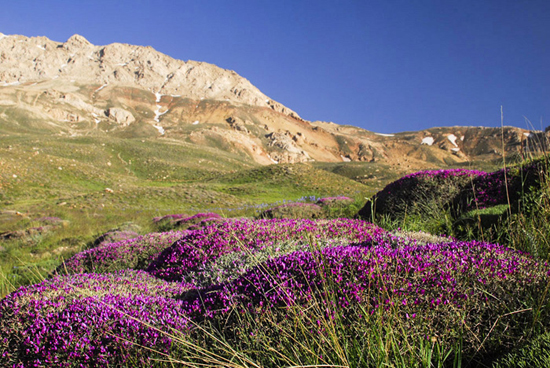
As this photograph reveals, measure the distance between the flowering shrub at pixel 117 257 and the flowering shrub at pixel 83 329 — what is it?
10.4 feet

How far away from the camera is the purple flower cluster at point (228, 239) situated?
5.37m

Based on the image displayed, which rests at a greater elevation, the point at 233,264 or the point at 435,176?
the point at 435,176

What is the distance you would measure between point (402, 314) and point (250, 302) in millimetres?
1295

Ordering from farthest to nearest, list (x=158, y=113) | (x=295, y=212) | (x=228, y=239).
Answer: (x=158, y=113) → (x=295, y=212) → (x=228, y=239)

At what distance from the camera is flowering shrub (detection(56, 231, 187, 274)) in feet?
22.5

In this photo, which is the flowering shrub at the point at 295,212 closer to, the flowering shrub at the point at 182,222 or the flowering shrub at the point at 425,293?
the flowering shrub at the point at 182,222

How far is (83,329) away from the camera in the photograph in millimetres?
2994

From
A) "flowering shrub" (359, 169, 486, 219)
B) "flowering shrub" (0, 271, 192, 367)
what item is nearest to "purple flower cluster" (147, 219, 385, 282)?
"flowering shrub" (0, 271, 192, 367)

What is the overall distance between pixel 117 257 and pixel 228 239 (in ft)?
10.3

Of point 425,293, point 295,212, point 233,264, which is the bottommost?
point 295,212

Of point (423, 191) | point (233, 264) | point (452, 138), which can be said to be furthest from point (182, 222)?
point (452, 138)

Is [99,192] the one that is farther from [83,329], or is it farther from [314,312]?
[314,312]

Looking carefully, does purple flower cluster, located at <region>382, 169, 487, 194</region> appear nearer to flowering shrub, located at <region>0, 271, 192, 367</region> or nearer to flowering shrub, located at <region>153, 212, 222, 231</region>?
flowering shrub, located at <region>153, 212, 222, 231</region>

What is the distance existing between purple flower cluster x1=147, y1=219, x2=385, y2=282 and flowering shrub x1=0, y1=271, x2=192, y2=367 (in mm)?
1725
